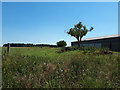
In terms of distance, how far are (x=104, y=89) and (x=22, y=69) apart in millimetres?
3111

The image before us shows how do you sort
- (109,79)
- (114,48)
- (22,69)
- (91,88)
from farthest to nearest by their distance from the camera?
(114,48) < (22,69) < (109,79) < (91,88)

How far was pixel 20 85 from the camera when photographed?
3582 millimetres

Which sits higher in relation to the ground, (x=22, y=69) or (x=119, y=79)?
(x=22, y=69)

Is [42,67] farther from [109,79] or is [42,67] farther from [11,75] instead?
[109,79]

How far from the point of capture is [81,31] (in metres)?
23.2

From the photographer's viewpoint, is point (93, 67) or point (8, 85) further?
point (93, 67)

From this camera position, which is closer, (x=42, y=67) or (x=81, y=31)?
(x=42, y=67)

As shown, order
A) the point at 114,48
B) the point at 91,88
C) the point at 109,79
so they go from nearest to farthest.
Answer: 1. the point at 91,88
2. the point at 109,79
3. the point at 114,48

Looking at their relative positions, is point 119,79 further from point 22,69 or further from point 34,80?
point 22,69

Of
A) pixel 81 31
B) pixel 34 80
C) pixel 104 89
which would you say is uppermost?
pixel 81 31

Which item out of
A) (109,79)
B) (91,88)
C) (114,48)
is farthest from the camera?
(114,48)

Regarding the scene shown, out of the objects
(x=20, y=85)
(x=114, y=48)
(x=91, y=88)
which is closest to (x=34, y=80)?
(x=20, y=85)

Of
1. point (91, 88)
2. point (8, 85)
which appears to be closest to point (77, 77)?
point (91, 88)

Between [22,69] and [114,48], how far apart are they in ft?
75.0
